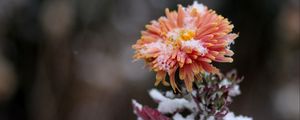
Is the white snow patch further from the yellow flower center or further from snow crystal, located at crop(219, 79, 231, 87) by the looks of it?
the yellow flower center

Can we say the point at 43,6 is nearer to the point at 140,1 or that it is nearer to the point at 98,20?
the point at 98,20

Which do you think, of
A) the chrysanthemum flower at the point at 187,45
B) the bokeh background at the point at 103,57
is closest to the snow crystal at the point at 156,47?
the chrysanthemum flower at the point at 187,45

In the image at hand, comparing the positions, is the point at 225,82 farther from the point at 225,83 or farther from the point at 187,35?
the point at 187,35

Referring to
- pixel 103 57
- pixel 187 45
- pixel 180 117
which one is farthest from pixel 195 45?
pixel 103 57

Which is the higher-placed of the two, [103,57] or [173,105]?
[103,57]

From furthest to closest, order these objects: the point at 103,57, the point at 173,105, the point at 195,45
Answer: the point at 103,57 < the point at 173,105 < the point at 195,45

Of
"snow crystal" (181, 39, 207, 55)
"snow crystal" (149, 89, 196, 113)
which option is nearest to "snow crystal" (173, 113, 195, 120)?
"snow crystal" (149, 89, 196, 113)
